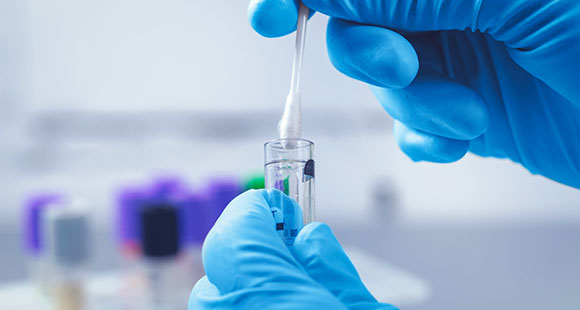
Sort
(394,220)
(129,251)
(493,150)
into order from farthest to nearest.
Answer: (394,220), (129,251), (493,150)

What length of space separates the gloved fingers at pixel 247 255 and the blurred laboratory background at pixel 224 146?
1307mm

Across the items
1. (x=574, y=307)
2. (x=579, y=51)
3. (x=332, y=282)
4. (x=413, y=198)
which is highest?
(x=579, y=51)

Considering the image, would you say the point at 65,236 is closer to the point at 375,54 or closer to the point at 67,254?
the point at 67,254

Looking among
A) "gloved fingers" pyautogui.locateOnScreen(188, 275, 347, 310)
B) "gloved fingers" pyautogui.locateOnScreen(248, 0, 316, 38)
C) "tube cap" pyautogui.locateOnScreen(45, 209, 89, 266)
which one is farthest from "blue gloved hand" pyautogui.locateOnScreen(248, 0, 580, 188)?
"tube cap" pyautogui.locateOnScreen(45, 209, 89, 266)

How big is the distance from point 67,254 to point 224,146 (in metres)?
1.22

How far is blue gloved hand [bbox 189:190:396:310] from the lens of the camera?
0.45 metres

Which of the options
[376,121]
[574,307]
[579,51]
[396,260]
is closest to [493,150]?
[579,51]

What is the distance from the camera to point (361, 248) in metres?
2.10

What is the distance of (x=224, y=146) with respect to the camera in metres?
2.40

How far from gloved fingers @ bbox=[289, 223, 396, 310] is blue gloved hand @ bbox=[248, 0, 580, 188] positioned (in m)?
0.19

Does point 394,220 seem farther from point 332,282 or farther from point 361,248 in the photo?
point 332,282

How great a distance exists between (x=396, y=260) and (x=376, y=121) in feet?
2.52

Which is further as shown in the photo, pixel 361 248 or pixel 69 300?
pixel 361 248

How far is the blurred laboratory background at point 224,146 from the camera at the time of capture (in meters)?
2.06
